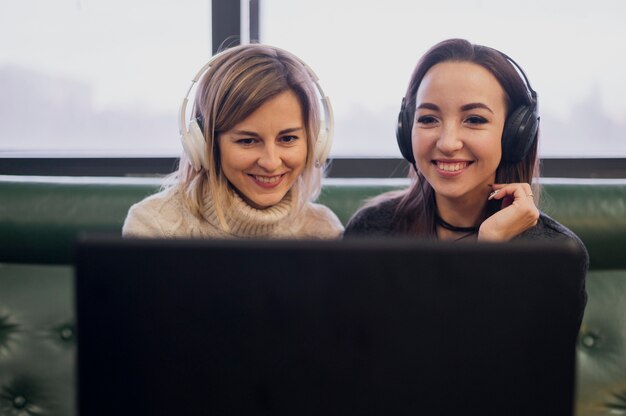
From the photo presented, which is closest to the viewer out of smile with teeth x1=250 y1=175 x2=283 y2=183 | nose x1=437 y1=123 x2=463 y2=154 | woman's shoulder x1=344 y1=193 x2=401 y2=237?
nose x1=437 y1=123 x2=463 y2=154

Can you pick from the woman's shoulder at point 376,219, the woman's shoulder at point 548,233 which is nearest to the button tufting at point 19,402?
the woman's shoulder at point 376,219

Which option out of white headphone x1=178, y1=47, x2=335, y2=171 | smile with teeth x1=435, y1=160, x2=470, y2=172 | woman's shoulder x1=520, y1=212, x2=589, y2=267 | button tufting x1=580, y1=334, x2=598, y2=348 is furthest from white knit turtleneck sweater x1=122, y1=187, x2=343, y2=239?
button tufting x1=580, y1=334, x2=598, y2=348

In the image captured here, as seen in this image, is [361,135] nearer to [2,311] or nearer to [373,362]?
[2,311]

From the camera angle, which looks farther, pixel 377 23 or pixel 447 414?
pixel 377 23

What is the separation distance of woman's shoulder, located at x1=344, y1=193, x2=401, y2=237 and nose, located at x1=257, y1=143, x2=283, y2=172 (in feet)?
0.86

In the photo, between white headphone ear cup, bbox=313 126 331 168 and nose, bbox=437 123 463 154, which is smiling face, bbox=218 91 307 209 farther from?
nose, bbox=437 123 463 154

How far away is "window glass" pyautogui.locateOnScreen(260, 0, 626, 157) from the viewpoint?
6.54 ft

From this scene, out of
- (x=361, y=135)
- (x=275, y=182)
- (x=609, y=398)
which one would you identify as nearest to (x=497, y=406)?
(x=275, y=182)

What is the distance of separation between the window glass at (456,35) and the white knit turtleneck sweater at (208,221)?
0.73 m

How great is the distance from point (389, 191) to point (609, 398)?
2.17ft

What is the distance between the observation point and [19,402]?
4.96ft

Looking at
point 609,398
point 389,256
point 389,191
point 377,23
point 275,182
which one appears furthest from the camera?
point 377,23

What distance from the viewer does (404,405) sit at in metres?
0.48

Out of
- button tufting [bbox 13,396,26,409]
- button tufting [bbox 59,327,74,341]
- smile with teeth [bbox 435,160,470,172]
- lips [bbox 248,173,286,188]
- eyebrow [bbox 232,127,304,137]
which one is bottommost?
button tufting [bbox 13,396,26,409]
